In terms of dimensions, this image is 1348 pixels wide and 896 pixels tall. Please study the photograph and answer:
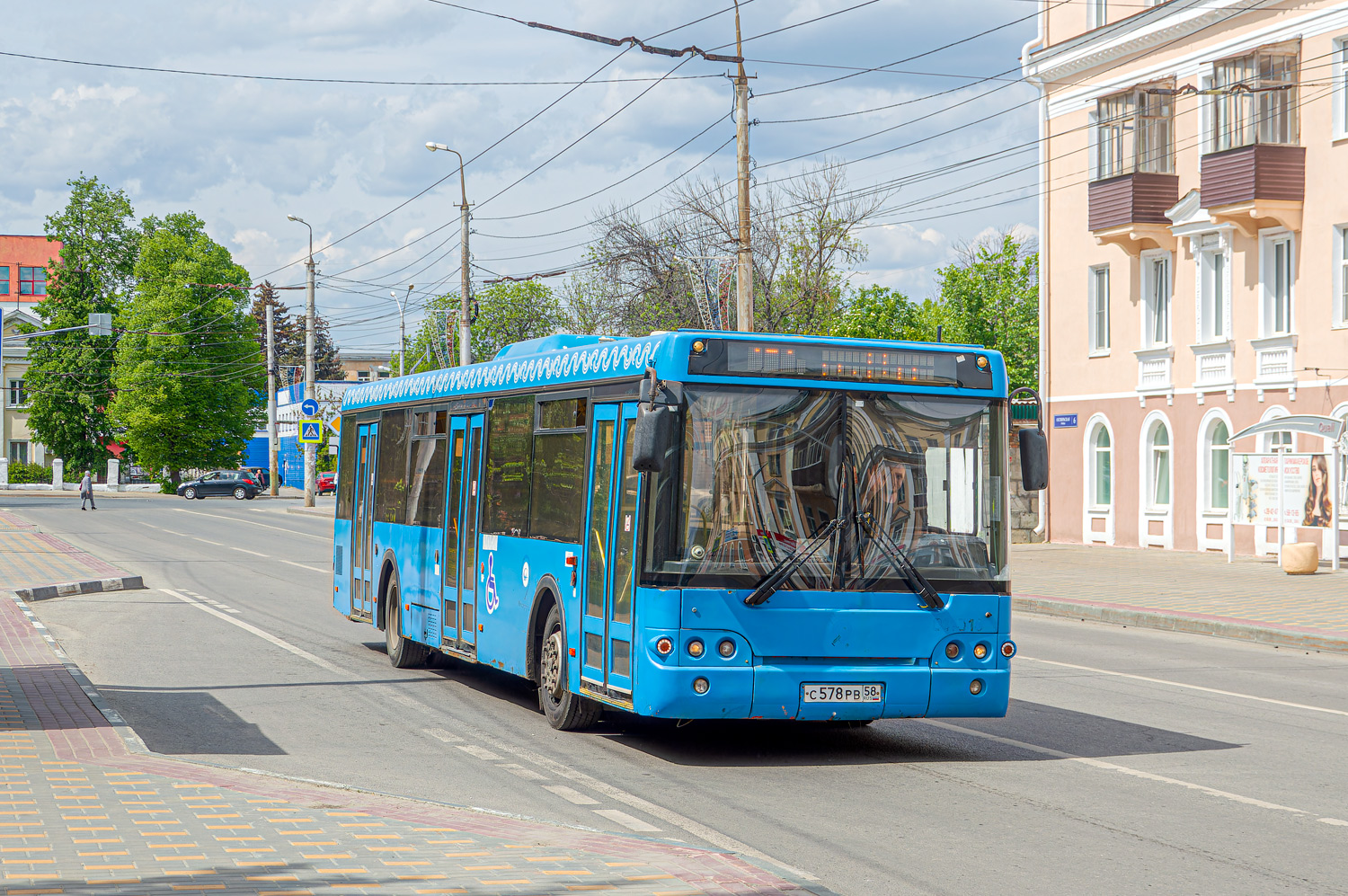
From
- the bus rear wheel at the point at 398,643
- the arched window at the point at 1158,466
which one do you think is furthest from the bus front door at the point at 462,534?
the arched window at the point at 1158,466

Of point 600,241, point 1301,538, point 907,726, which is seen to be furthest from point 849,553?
point 600,241

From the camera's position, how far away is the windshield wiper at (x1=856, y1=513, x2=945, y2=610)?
31.3ft

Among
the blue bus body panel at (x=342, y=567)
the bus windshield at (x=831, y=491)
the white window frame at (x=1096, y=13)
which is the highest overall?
the white window frame at (x=1096, y=13)

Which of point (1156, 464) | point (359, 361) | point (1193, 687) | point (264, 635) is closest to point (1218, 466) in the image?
point (1156, 464)

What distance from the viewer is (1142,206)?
3438 cm

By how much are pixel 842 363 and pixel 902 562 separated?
1.30 meters

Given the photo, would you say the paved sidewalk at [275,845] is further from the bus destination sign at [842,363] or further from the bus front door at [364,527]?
the bus front door at [364,527]

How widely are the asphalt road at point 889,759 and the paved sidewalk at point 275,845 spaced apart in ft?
2.04

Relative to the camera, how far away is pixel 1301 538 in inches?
1170

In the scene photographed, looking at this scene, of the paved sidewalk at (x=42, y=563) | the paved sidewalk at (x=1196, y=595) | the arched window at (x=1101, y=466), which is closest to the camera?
the paved sidewalk at (x=1196, y=595)

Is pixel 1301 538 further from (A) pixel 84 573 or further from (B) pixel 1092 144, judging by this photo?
(A) pixel 84 573

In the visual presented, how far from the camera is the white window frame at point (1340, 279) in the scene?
97.0ft

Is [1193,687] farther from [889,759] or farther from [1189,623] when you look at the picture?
[1189,623]

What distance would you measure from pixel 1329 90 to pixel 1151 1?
5956 mm
